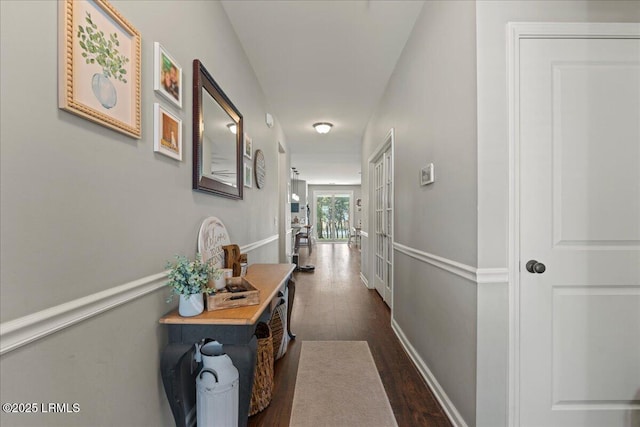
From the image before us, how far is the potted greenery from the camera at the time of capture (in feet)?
4.18

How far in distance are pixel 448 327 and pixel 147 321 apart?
1.53 m

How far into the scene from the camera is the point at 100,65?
0.98 metres

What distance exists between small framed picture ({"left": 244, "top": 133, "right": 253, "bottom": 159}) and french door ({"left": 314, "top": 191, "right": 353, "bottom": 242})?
10.8 meters

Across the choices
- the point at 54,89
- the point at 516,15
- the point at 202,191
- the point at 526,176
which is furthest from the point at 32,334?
the point at 516,15

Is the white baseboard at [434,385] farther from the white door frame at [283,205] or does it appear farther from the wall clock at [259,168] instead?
the white door frame at [283,205]

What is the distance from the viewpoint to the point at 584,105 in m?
1.45

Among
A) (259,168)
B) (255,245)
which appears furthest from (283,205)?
(255,245)

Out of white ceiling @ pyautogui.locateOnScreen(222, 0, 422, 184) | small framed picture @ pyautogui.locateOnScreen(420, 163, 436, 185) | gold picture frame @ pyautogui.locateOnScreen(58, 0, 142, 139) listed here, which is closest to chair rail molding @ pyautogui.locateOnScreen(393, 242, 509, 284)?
small framed picture @ pyautogui.locateOnScreen(420, 163, 436, 185)

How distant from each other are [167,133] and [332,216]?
1253 cm

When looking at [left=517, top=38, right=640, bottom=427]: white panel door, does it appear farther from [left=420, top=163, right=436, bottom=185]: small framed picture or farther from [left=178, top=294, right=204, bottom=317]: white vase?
[left=178, top=294, right=204, bottom=317]: white vase

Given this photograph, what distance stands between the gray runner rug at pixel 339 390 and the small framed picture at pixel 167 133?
60.1 inches

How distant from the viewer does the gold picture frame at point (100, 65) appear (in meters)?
0.86

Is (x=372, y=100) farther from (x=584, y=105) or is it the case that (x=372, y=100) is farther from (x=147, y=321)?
(x=147, y=321)

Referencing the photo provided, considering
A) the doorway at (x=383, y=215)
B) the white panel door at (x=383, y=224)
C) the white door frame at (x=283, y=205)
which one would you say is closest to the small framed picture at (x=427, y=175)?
the doorway at (x=383, y=215)
